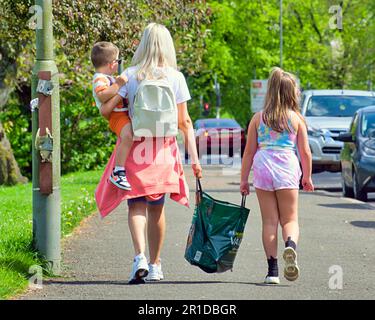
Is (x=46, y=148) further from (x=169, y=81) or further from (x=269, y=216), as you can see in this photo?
(x=269, y=216)

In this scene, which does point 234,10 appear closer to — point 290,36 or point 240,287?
point 290,36

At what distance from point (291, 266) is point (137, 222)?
3.76 feet

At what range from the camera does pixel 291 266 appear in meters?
8.14

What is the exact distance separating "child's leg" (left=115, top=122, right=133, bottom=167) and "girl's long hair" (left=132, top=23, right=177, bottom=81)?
387 mm

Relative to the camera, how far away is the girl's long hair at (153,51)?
27.1 ft

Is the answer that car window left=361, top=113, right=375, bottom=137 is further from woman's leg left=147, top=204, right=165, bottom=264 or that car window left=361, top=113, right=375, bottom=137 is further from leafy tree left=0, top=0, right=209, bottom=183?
A: woman's leg left=147, top=204, right=165, bottom=264

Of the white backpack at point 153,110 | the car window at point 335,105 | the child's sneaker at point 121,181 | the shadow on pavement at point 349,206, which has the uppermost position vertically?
the white backpack at point 153,110

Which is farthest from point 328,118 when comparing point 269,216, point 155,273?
point 155,273

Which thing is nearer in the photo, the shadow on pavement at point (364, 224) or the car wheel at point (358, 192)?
the shadow on pavement at point (364, 224)

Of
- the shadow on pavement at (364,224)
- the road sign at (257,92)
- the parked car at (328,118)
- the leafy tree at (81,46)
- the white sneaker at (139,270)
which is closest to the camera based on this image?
the white sneaker at (139,270)

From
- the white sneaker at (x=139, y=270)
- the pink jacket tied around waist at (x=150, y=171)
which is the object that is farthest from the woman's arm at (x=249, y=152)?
the white sneaker at (x=139, y=270)

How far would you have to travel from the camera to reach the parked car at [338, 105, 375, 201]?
1805cm

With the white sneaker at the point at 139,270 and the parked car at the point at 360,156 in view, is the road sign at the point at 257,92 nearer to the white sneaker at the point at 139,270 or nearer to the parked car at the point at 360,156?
the parked car at the point at 360,156
